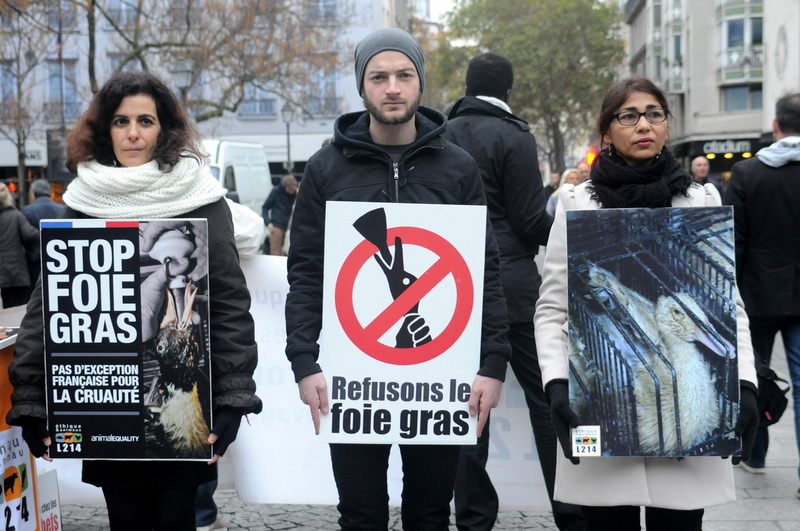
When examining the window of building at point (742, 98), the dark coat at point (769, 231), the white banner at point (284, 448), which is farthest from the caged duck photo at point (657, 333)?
the window of building at point (742, 98)

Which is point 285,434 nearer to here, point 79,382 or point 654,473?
point 79,382

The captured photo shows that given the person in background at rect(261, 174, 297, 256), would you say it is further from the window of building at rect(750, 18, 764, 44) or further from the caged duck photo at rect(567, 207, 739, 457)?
the window of building at rect(750, 18, 764, 44)

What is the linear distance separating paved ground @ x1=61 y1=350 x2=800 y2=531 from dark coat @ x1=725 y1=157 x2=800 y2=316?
953mm

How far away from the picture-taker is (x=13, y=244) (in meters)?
10.4

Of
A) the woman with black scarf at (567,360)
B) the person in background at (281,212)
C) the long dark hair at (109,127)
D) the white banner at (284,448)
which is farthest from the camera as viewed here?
the person in background at (281,212)

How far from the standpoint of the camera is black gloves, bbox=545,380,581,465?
9.36 feet

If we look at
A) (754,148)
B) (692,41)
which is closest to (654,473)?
(754,148)

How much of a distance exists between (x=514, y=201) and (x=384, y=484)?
164 cm

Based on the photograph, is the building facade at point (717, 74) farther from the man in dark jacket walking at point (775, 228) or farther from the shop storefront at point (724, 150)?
the man in dark jacket walking at point (775, 228)

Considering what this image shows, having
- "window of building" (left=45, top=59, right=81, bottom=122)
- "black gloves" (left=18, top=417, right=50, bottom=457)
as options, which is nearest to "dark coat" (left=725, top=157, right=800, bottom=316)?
"black gloves" (left=18, top=417, right=50, bottom=457)

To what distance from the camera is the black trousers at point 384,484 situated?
10.4ft

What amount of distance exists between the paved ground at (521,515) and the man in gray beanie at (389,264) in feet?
5.86

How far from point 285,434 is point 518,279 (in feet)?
4.55

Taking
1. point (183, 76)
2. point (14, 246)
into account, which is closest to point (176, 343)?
point (14, 246)
